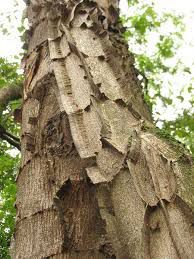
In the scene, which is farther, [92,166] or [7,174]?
[7,174]

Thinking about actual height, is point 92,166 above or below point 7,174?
below

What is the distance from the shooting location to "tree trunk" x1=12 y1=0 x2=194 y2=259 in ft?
4.19

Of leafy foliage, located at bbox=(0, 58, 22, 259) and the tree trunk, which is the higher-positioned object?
leafy foliage, located at bbox=(0, 58, 22, 259)

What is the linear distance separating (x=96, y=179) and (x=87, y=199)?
0.22m

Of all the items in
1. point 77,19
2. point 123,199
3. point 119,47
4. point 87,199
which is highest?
point 77,19

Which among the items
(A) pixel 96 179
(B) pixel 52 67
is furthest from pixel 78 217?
(B) pixel 52 67

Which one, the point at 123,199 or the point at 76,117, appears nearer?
the point at 123,199

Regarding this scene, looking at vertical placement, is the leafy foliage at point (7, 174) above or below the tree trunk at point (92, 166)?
above

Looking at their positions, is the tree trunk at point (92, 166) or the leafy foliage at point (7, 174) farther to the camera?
the leafy foliage at point (7, 174)

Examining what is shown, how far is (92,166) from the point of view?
1.50 metres

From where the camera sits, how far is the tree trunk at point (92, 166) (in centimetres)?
128

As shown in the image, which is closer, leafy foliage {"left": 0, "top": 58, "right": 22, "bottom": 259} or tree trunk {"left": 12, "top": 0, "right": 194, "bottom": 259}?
tree trunk {"left": 12, "top": 0, "right": 194, "bottom": 259}

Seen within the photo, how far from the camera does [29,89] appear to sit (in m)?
2.37

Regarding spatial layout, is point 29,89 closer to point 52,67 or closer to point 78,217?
point 52,67
